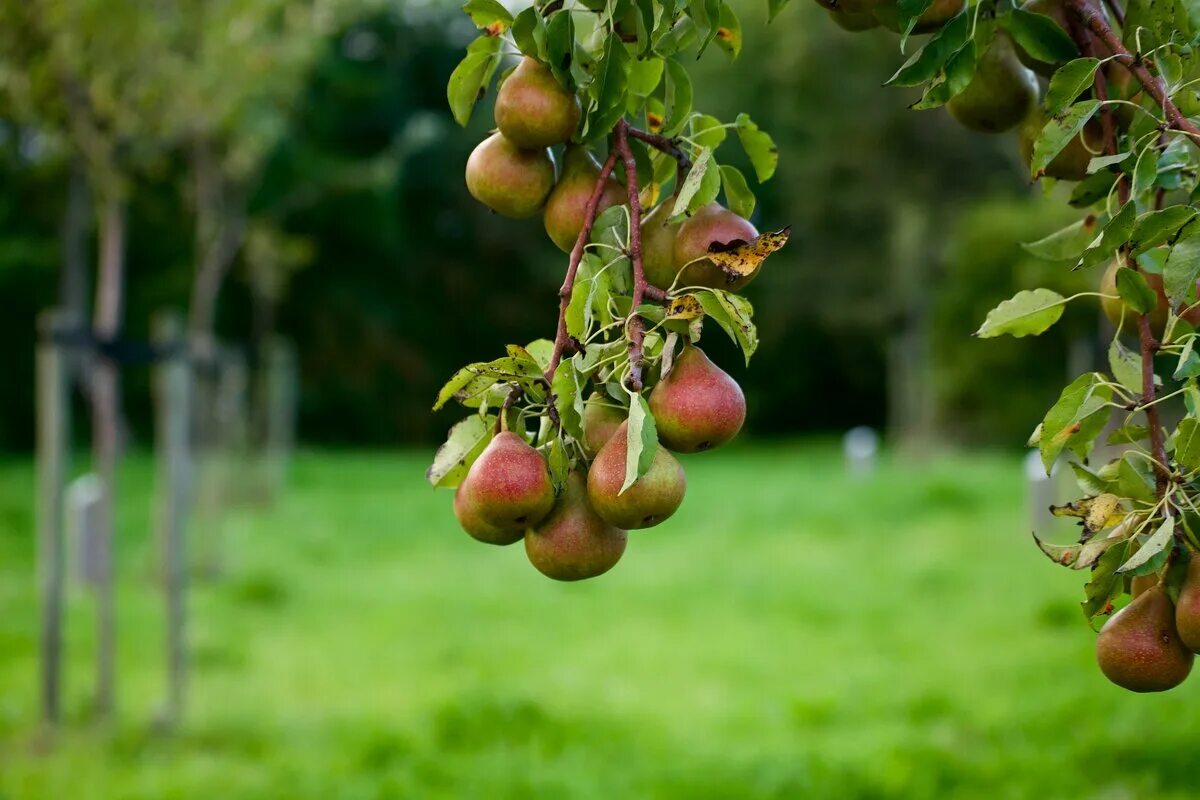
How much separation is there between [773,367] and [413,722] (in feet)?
61.1

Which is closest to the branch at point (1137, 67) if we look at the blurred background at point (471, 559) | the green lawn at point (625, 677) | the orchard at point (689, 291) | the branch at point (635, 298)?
the orchard at point (689, 291)

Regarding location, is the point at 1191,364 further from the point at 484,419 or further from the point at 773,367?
the point at 773,367

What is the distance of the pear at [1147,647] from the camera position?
93 centimetres

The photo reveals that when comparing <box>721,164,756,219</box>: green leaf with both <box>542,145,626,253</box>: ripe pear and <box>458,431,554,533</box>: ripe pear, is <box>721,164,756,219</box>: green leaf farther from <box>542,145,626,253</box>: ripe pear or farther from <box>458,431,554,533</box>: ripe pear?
<box>458,431,554,533</box>: ripe pear

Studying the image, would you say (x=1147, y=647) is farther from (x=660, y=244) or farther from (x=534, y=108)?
(x=534, y=108)

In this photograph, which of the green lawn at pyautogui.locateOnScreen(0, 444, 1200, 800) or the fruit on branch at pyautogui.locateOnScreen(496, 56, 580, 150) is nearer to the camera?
the fruit on branch at pyautogui.locateOnScreen(496, 56, 580, 150)

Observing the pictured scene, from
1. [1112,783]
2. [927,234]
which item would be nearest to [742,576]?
[1112,783]

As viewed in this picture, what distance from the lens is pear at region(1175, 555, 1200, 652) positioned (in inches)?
35.1

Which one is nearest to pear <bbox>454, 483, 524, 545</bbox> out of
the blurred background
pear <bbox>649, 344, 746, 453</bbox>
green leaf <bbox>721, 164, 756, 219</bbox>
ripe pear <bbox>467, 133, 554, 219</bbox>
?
pear <bbox>649, 344, 746, 453</bbox>

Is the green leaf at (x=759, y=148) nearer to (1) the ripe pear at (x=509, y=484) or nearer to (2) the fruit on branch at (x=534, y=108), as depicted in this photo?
(2) the fruit on branch at (x=534, y=108)

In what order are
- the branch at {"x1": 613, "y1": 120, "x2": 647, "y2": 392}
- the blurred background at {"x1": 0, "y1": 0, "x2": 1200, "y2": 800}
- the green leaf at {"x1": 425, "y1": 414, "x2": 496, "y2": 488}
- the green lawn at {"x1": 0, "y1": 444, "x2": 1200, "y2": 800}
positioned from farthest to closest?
the blurred background at {"x1": 0, "y1": 0, "x2": 1200, "y2": 800} → the green lawn at {"x1": 0, "y1": 444, "x2": 1200, "y2": 800} → the green leaf at {"x1": 425, "y1": 414, "x2": 496, "y2": 488} → the branch at {"x1": 613, "y1": 120, "x2": 647, "y2": 392}

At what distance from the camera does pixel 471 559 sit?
8.01 meters

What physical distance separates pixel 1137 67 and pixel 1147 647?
44 cm

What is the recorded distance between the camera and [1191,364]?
3.01 ft
